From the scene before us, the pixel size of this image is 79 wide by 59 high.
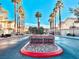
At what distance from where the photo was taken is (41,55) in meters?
16.5

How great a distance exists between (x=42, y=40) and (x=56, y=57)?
8968 millimetres

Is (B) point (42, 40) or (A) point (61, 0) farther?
(A) point (61, 0)

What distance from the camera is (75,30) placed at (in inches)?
3169

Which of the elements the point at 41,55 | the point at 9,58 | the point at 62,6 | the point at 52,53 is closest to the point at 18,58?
the point at 9,58

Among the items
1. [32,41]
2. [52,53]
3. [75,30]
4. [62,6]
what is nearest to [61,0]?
[62,6]

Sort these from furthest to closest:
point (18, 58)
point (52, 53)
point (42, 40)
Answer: point (42, 40) → point (52, 53) → point (18, 58)

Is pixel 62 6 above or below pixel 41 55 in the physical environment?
above

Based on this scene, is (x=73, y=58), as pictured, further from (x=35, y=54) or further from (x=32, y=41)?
(x=32, y=41)

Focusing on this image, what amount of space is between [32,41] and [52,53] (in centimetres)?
946

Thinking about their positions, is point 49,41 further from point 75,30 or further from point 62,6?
point 62,6

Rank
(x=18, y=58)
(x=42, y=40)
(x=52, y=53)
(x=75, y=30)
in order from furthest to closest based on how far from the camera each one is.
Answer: (x=75, y=30), (x=42, y=40), (x=52, y=53), (x=18, y=58)

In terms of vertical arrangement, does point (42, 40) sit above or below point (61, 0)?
below

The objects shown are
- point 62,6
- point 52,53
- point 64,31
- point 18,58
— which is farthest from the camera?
point 64,31

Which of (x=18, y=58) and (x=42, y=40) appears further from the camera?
(x=42, y=40)
